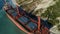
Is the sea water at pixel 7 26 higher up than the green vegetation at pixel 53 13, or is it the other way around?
the sea water at pixel 7 26

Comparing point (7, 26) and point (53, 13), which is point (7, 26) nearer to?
point (7, 26)

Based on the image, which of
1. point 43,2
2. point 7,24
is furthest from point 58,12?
point 7,24

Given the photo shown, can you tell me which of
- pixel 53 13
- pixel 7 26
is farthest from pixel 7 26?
pixel 53 13

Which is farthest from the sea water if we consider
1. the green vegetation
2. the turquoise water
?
the green vegetation

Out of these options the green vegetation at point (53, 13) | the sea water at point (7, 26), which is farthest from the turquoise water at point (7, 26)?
the green vegetation at point (53, 13)

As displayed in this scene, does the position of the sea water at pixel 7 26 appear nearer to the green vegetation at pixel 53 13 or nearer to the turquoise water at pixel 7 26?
the turquoise water at pixel 7 26

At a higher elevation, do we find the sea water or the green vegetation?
the sea water

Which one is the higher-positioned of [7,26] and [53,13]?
[7,26]

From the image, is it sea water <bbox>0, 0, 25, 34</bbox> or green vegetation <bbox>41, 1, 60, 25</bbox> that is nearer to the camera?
green vegetation <bbox>41, 1, 60, 25</bbox>

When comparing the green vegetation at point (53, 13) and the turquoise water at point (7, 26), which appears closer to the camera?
the green vegetation at point (53, 13)

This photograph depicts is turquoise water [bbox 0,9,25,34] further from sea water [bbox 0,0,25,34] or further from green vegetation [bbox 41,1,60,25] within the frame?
green vegetation [bbox 41,1,60,25]
